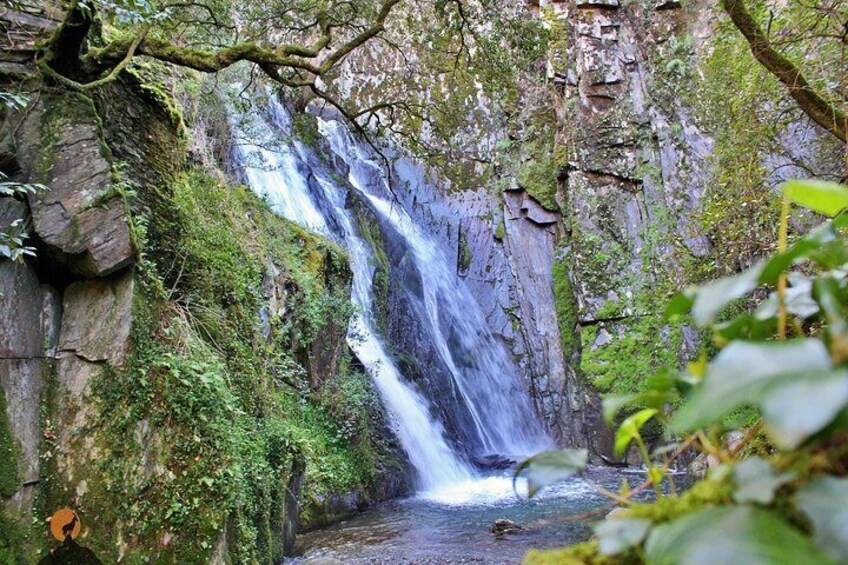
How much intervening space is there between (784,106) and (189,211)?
7.12 metres

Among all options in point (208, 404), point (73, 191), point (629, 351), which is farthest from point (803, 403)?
point (629, 351)

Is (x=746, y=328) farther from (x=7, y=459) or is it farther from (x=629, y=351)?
(x=629, y=351)

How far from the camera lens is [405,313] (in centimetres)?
1246

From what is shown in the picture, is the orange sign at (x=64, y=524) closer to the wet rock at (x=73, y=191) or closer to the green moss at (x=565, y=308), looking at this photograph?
the wet rock at (x=73, y=191)

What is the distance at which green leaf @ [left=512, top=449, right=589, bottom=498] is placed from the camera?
96 cm

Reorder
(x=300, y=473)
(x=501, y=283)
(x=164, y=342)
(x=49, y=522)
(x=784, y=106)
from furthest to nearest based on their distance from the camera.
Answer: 1. (x=501, y=283)
2. (x=784, y=106)
3. (x=300, y=473)
4. (x=164, y=342)
5. (x=49, y=522)

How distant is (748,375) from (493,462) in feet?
36.3

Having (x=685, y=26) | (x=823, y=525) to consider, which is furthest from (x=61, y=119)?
(x=685, y=26)

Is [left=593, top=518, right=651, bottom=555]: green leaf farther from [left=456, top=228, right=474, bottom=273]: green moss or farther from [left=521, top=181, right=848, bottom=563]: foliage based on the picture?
[left=456, top=228, right=474, bottom=273]: green moss

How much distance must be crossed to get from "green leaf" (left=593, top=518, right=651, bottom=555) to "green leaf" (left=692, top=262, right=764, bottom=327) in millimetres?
302

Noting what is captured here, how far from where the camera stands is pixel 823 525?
56 centimetres

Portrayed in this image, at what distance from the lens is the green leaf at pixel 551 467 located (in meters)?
0.96

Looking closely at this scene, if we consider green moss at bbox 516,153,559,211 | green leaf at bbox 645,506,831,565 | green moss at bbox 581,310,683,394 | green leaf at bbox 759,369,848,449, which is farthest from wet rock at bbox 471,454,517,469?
green leaf at bbox 759,369,848,449

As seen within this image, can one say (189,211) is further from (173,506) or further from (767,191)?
(767,191)
